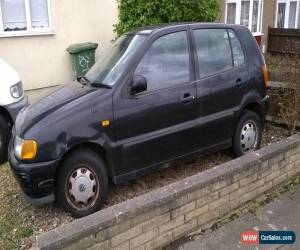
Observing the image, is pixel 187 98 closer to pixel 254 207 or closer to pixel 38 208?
pixel 254 207

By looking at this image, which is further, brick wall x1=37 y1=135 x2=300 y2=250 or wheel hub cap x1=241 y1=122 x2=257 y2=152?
wheel hub cap x1=241 y1=122 x2=257 y2=152

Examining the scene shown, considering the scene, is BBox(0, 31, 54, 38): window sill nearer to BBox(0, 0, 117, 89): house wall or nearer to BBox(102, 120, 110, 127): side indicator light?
BBox(0, 0, 117, 89): house wall

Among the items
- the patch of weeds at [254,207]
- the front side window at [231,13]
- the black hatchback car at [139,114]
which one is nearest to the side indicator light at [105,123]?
the black hatchback car at [139,114]

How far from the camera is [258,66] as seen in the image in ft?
16.5

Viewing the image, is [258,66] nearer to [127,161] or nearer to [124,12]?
[127,161]

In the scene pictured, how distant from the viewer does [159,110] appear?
4.04 meters

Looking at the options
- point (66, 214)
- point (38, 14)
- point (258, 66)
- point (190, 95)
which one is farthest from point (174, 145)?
point (38, 14)

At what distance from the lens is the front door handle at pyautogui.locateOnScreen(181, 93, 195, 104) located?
166 inches

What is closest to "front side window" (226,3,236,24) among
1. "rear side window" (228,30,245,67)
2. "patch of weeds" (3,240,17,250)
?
"rear side window" (228,30,245,67)

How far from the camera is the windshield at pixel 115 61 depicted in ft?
13.1

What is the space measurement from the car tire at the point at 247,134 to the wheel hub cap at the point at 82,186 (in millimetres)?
2043

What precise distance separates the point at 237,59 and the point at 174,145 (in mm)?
1486

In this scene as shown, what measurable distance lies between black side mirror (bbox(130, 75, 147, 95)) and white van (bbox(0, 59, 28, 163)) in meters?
2.23

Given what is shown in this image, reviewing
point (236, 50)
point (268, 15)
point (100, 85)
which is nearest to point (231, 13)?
point (268, 15)
